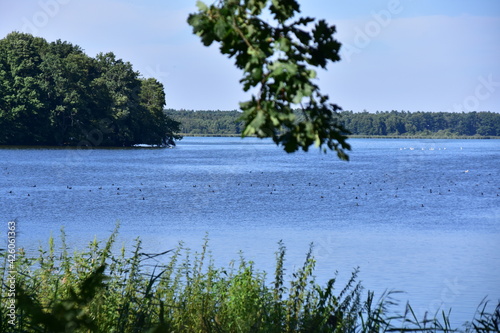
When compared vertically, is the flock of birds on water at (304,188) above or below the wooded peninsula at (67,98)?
below

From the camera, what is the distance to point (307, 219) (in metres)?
28.4

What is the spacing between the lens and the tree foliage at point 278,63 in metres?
3.98

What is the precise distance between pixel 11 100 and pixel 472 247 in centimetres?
7765

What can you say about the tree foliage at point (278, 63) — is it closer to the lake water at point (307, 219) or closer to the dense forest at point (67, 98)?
the lake water at point (307, 219)

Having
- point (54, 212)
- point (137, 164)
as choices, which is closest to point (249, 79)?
point (54, 212)

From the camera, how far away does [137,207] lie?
104 feet

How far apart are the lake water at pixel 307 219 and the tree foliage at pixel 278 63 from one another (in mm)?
9684

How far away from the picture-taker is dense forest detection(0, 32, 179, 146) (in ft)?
299

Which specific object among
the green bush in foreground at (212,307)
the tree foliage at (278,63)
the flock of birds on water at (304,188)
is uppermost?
the tree foliage at (278,63)

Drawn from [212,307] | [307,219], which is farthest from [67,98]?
[212,307]

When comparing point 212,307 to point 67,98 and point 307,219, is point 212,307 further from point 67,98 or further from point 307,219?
point 67,98

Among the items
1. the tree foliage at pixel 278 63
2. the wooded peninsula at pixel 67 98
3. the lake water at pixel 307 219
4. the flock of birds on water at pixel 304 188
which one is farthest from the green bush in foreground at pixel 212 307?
the wooded peninsula at pixel 67 98

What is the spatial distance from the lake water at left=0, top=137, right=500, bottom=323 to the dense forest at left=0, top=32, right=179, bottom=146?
129 feet

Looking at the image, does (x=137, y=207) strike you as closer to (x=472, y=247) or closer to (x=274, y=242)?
(x=274, y=242)
